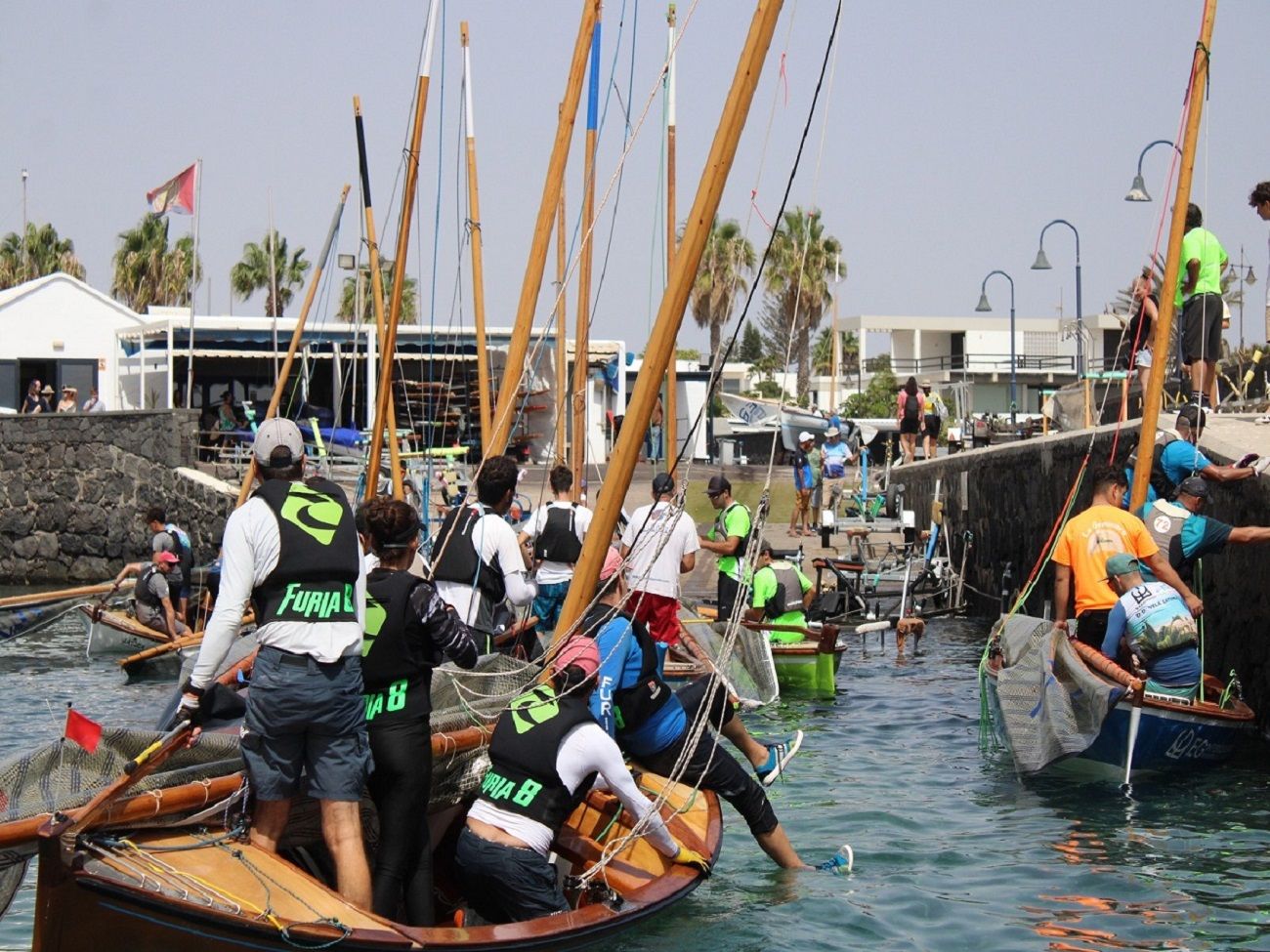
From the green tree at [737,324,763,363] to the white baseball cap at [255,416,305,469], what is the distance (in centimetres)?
8190

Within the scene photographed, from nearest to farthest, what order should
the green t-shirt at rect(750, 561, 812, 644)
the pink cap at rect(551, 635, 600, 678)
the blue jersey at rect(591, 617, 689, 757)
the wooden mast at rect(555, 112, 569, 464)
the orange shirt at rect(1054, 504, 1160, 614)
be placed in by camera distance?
the pink cap at rect(551, 635, 600, 678)
the blue jersey at rect(591, 617, 689, 757)
the orange shirt at rect(1054, 504, 1160, 614)
the green t-shirt at rect(750, 561, 812, 644)
the wooden mast at rect(555, 112, 569, 464)

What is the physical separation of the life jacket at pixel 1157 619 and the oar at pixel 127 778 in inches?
263

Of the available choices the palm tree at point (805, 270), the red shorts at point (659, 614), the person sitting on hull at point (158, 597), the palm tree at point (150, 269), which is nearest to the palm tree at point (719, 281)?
the palm tree at point (805, 270)

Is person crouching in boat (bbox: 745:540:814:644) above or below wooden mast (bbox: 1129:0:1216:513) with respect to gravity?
below

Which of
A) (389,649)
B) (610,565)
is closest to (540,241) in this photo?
(610,565)

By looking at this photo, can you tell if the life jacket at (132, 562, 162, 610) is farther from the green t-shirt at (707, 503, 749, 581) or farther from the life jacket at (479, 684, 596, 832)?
the life jacket at (479, 684, 596, 832)

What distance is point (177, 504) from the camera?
1280 inches

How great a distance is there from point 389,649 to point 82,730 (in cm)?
128

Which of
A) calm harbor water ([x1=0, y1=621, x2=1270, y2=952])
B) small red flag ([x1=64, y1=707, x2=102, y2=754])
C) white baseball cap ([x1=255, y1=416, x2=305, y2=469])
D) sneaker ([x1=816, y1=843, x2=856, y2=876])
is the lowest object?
calm harbor water ([x1=0, y1=621, x2=1270, y2=952])

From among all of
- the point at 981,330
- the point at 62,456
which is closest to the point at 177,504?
the point at 62,456

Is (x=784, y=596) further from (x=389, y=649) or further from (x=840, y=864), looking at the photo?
(x=389, y=649)

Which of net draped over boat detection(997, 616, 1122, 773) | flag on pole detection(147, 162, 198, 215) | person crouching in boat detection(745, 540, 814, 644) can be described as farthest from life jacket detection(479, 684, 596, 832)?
flag on pole detection(147, 162, 198, 215)

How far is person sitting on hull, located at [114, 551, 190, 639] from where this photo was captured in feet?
65.3

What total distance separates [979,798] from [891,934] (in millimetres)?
3438
